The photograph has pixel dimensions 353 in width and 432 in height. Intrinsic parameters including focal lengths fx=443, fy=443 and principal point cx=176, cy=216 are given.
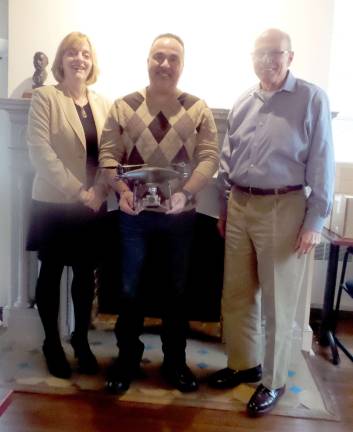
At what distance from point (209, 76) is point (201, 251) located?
89 centimetres

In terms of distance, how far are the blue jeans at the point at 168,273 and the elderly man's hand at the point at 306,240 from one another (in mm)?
416

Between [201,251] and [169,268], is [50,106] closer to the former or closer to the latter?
[169,268]

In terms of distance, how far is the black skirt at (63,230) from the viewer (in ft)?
5.81

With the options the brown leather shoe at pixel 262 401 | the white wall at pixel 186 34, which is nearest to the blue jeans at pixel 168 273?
the brown leather shoe at pixel 262 401

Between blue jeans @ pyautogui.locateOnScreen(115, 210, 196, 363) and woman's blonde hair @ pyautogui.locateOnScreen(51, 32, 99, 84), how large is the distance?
597mm

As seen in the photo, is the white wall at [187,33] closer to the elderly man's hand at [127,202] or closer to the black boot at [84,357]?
the elderly man's hand at [127,202]

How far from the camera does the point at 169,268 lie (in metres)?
1.72

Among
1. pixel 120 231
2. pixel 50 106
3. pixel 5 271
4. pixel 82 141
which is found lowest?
pixel 5 271

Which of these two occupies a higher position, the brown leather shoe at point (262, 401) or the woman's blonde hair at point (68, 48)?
the woman's blonde hair at point (68, 48)

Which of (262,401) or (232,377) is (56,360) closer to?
(232,377)

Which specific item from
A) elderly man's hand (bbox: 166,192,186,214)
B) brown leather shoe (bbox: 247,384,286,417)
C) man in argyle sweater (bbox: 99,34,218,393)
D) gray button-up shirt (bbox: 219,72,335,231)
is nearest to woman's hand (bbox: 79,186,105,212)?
man in argyle sweater (bbox: 99,34,218,393)

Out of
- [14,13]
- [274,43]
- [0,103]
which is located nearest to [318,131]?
[274,43]

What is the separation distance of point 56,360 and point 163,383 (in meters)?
0.47

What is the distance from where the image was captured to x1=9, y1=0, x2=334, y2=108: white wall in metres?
2.14
